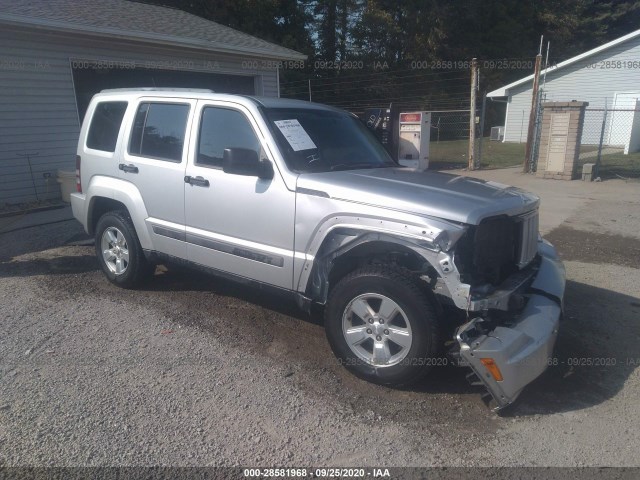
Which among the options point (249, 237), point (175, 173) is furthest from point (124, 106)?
point (249, 237)

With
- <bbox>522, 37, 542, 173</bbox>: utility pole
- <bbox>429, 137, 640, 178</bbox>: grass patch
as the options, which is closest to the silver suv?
<bbox>522, 37, 542, 173</bbox>: utility pole

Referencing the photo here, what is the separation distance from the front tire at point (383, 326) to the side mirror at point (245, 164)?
42.5 inches

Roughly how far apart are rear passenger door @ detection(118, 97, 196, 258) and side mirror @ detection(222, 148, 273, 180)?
832 millimetres

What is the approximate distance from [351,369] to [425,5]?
35.5 m

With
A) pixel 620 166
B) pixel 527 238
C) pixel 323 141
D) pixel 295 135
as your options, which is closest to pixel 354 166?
pixel 323 141

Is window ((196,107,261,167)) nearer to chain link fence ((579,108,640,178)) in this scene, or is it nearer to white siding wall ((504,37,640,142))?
chain link fence ((579,108,640,178))

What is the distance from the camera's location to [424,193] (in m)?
3.62

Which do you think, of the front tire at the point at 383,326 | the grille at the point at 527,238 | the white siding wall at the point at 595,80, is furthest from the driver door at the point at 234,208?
the white siding wall at the point at 595,80

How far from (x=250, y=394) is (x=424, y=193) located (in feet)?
6.11

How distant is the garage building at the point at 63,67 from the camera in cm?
939

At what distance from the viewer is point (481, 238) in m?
3.44

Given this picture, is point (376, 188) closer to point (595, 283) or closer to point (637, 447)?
point (637, 447)

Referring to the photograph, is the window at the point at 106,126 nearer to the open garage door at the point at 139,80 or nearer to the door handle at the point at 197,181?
the door handle at the point at 197,181

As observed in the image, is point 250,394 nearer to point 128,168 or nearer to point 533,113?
point 128,168
